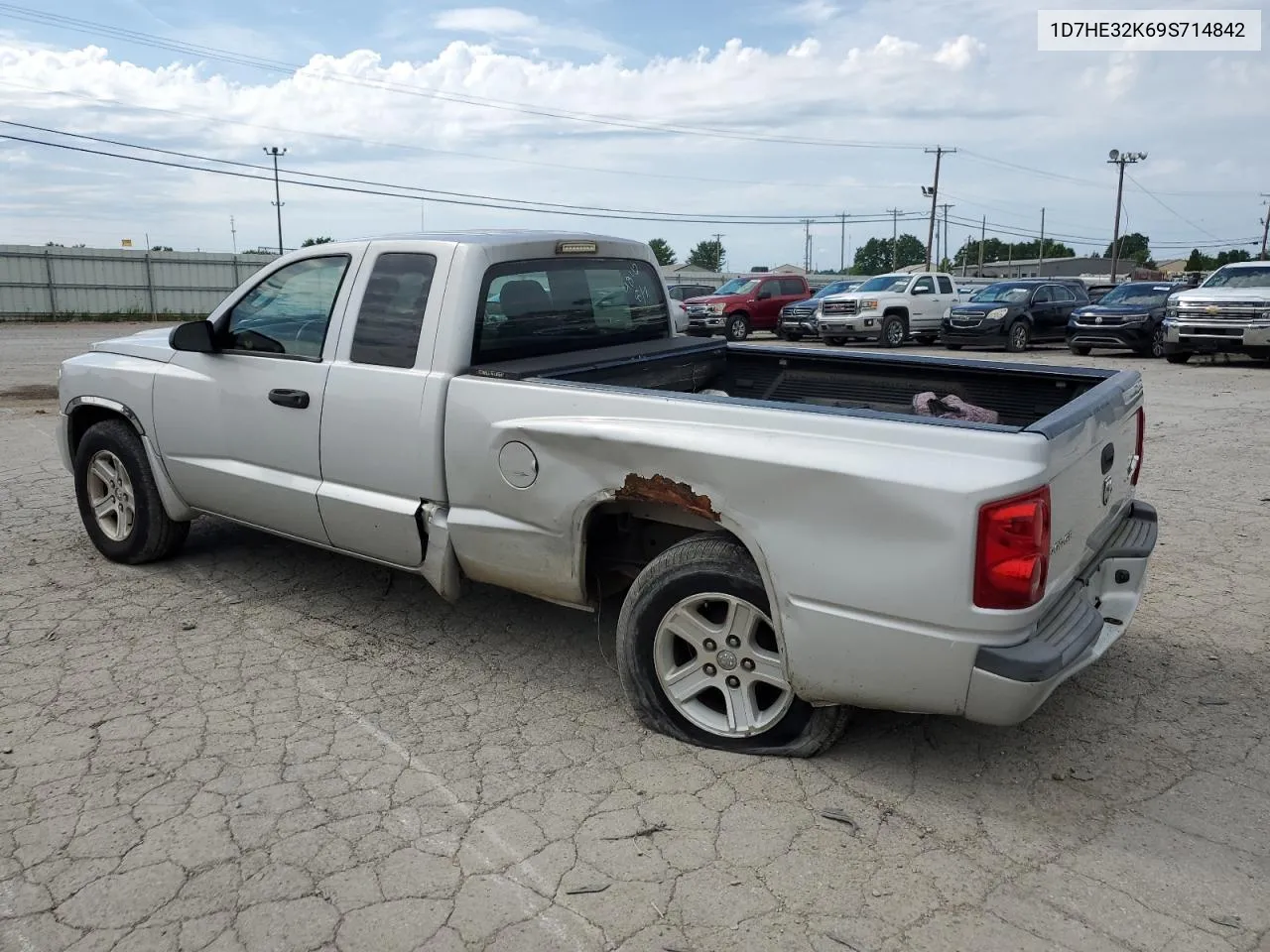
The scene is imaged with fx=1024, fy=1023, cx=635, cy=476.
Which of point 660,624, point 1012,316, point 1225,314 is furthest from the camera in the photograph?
point 1012,316

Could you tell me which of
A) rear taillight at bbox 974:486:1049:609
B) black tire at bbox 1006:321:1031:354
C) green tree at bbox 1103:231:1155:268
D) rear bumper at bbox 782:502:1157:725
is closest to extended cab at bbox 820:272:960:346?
black tire at bbox 1006:321:1031:354

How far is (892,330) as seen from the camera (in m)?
24.3

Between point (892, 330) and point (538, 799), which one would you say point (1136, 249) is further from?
point (538, 799)

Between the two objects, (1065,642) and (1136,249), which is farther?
(1136,249)

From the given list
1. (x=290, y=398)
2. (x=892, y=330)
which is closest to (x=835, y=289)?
(x=892, y=330)

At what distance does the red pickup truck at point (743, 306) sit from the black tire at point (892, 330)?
4043 millimetres

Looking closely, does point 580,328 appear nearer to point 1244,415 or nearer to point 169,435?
point 169,435

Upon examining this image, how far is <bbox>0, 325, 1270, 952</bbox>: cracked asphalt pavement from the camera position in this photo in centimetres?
269

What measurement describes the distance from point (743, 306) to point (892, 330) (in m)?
4.56

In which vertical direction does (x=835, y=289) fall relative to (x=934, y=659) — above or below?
above

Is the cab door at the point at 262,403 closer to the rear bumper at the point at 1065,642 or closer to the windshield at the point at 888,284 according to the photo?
the rear bumper at the point at 1065,642

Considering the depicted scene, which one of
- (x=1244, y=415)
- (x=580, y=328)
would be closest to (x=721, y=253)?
(x=1244, y=415)

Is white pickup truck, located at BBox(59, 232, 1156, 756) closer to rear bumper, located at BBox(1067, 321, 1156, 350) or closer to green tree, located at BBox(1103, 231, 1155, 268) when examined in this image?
rear bumper, located at BBox(1067, 321, 1156, 350)

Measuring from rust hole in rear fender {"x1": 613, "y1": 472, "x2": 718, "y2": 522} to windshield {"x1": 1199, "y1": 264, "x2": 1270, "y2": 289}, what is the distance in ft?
57.6
